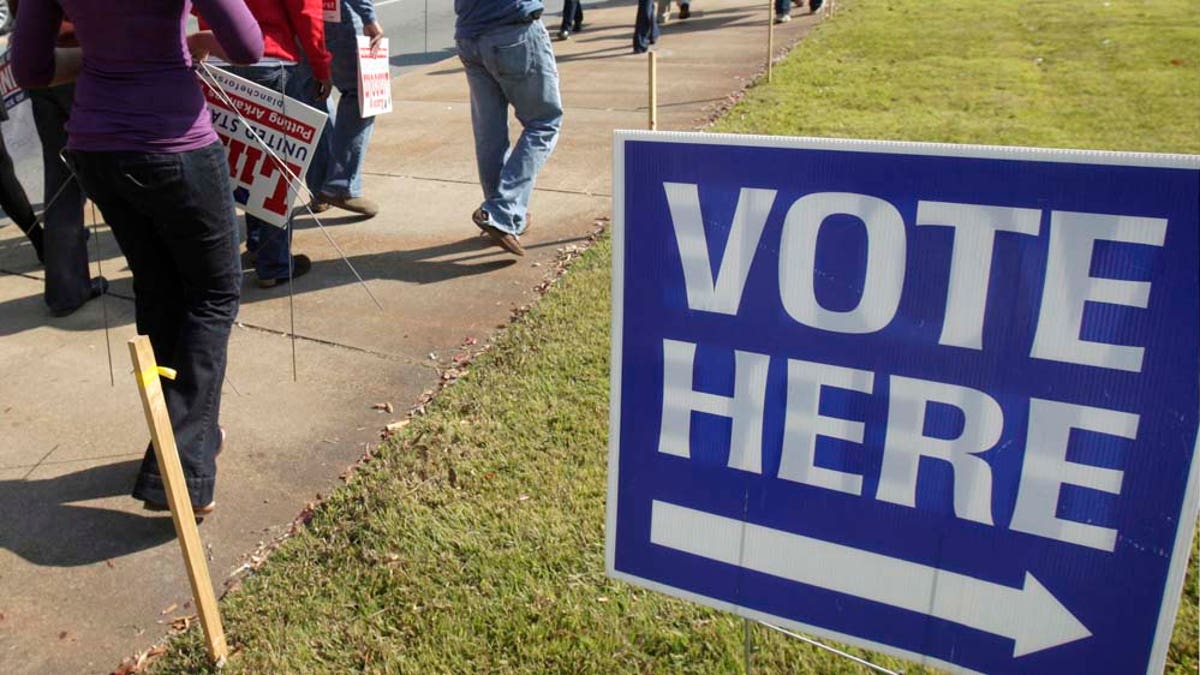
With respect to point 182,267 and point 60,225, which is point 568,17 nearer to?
point 60,225

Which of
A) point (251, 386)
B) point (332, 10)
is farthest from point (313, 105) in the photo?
point (251, 386)

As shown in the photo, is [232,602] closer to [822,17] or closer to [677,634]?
[677,634]

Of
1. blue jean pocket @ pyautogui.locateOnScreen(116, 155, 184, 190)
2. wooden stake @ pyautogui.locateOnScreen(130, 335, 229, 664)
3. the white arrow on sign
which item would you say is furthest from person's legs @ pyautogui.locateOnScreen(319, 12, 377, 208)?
the white arrow on sign

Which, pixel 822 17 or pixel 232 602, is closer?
pixel 232 602

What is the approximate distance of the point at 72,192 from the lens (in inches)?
201

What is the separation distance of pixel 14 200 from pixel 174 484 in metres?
3.69

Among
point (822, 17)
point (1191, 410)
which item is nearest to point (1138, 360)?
point (1191, 410)

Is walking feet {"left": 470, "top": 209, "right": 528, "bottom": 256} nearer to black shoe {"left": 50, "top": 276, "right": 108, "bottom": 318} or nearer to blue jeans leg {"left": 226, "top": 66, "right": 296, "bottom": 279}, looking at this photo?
blue jeans leg {"left": 226, "top": 66, "right": 296, "bottom": 279}

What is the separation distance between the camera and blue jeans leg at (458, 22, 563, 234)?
5.30 meters

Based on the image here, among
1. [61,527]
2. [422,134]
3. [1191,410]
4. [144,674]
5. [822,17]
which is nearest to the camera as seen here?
[1191,410]

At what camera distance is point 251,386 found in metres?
4.32

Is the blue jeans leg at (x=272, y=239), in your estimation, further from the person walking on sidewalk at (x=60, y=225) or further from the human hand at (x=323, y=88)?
the person walking on sidewalk at (x=60, y=225)

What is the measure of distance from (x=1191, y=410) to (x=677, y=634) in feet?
5.13

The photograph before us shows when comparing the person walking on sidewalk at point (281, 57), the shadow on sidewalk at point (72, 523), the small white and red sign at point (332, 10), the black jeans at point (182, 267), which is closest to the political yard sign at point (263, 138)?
the person walking on sidewalk at point (281, 57)
